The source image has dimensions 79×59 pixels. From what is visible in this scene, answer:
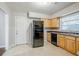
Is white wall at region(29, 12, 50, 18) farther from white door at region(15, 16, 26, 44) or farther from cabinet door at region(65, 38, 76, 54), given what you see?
cabinet door at region(65, 38, 76, 54)

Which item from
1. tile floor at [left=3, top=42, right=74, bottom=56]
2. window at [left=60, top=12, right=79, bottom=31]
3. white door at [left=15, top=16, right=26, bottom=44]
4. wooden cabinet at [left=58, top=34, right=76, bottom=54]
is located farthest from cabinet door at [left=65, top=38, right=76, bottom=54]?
white door at [left=15, top=16, right=26, bottom=44]

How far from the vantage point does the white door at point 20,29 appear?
625 centimetres

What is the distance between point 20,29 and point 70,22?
3.39 m

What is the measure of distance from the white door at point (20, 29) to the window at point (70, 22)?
272cm

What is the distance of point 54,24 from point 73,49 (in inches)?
131

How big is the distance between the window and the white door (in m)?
2.72

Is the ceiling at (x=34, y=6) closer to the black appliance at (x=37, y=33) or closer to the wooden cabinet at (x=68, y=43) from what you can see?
the black appliance at (x=37, y=33)

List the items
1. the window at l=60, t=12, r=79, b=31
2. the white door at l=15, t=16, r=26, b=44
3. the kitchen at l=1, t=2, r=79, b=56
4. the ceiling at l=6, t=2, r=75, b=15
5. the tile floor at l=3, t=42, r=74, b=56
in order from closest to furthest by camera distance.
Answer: the tile floor at l=3, t=42, r=74, b=56, the ceiling at l=6, t=2, r=75, b=15, the kitchen at l=1, t=2, r=79, b=56, the window at l=60, t=12, r=79, b=31, the white door at l=15, t=16, r=26, b=44

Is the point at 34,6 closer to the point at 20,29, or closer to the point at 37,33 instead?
the point at 37,33

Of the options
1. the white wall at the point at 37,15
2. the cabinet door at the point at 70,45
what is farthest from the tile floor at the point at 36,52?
the white wall at the point at 37,15

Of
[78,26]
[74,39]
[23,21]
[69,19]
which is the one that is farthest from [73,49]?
[23,21]

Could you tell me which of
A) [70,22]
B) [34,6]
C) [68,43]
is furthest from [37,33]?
[70,22]

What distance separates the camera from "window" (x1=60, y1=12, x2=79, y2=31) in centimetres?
483

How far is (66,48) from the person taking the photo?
178 inches
